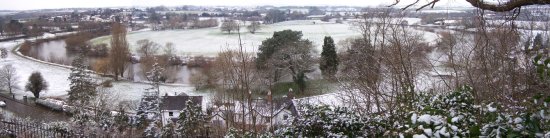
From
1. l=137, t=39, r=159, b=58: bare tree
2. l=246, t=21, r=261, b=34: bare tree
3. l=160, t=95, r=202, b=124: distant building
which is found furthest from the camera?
l=246, t=21, r=261, b=34: bare tree

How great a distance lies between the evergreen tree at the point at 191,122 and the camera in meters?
9.62

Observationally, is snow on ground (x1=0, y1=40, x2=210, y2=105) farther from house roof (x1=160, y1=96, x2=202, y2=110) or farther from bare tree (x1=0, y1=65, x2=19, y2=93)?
house roof (x1=160, y1=96, x2=202, y2=110)

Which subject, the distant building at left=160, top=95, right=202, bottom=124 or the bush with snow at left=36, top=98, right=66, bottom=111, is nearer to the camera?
the distant building at left=160, top=95, right=202, bottom=124

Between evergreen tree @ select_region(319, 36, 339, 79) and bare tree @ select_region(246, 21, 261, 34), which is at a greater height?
bare tree @ select_region(246, 21, 261, 34)

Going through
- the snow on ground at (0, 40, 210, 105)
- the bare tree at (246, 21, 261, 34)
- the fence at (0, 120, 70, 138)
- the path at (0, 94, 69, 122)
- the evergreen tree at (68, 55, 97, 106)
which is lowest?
the path at (0, 94, 69, 122)

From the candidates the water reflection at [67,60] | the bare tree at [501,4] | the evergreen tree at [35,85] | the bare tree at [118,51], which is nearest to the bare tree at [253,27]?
the water reflection at [67,60]

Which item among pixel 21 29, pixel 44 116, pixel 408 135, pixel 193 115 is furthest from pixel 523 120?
pixel 21 29

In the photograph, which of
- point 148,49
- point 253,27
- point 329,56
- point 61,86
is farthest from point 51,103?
point 253,27

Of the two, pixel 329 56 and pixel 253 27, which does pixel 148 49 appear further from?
pixel 329 56

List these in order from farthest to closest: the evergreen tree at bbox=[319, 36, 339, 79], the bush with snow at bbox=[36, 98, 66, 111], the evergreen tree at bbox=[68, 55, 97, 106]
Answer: the evergreen tree at bbox=[319, 36, 339, 79] → the bush with snow at bbox=[36, 98, 66, 111] → the evergreen tree at bbox=[68, 55, 97, 106]

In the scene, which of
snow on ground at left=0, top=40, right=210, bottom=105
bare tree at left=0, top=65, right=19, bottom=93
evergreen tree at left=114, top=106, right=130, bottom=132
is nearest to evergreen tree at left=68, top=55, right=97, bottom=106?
snow on ground at left=0, top=40, right=210, bottom=105

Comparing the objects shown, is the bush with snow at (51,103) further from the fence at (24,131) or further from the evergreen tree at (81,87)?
the fence at (24,131)

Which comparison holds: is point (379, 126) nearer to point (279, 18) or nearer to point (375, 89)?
point (375, 89)

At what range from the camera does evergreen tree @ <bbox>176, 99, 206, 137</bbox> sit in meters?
9.62
